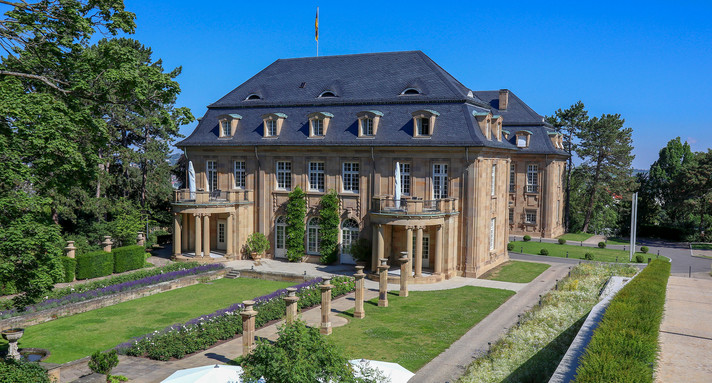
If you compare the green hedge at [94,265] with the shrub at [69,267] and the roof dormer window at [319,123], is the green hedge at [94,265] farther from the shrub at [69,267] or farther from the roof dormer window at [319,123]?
the roof dormer window at [319,123]

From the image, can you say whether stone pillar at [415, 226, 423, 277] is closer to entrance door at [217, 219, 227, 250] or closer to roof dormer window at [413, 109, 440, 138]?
roof dormer window at [413, 109, 440, 138]

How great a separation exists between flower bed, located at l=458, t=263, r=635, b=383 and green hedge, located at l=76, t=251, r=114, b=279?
27085mm

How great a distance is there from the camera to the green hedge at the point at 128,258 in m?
37.8

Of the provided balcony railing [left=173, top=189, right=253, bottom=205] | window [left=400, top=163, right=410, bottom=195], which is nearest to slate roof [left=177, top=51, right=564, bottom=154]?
window [left=400, top=163, right=410, bottom=195]

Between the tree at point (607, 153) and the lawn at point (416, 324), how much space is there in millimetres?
40086

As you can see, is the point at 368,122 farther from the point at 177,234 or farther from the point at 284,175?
the point at 177,234

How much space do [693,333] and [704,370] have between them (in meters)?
3.77

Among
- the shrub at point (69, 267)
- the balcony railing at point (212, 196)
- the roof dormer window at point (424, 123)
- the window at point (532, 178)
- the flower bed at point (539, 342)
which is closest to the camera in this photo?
the flower bed at point (539, 342)

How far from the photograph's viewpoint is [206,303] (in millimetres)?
30516

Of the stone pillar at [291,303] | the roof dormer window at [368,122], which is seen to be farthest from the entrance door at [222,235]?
the stone pillar at [291,303]

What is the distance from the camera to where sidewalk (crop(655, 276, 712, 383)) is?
13508 millimetres

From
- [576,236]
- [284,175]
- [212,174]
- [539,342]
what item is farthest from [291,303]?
[576,236]

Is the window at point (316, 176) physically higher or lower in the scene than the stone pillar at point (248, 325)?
higher

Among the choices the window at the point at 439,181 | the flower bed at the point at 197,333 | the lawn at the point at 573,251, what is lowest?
the lawn at the point at 573,251
